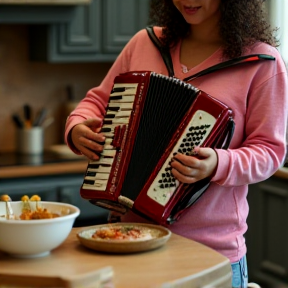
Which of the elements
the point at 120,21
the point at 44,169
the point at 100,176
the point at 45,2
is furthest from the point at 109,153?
the point at 120,21

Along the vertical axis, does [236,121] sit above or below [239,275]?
above

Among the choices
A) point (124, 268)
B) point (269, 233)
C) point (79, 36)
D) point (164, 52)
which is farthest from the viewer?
point (79, 36)

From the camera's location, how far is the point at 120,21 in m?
3.92

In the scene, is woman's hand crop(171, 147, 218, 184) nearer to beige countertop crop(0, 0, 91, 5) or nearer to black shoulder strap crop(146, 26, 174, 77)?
black shoulder strap crop(146, 26, 174, 77)

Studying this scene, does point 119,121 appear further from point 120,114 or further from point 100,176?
point 100,176

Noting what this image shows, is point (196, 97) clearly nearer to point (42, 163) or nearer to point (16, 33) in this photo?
point (42, 163)

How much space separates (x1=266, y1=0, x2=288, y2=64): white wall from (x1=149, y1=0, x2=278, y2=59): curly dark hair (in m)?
1.79

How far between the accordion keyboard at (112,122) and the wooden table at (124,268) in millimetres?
226

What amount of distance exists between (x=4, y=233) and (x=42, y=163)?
1.98m

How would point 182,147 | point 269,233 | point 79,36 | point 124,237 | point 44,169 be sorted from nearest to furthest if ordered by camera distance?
point 124,237, point 182,147, point 44,169, point 269,233, point 79,36

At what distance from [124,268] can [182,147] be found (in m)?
0.41

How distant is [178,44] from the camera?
210cm

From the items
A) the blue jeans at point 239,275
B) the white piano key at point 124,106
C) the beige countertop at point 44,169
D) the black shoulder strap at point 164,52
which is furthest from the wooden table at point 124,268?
the beige countertop at point 44,169

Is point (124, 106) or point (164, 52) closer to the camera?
point (124, 106)
